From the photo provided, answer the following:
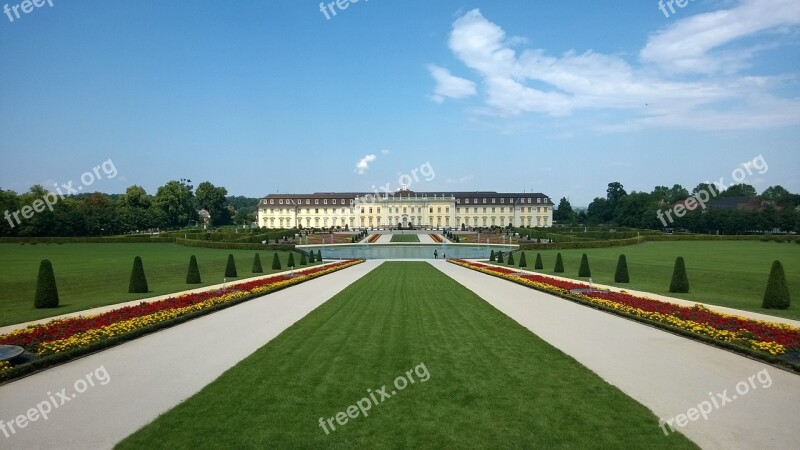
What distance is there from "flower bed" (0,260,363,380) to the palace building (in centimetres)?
9097

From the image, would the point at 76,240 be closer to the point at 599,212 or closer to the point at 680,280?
the point at 680,280

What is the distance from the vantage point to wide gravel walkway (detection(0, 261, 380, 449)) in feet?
18.5

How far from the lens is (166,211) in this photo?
8112 centimetres

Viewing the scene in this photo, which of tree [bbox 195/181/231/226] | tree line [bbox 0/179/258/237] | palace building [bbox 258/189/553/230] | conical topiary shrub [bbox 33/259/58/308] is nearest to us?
conical topiary shrub [bbox 33/259/58/308]

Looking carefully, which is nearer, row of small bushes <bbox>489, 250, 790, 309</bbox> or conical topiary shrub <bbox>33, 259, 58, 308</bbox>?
row of small bushes <bbox>489, 250, 790, 309</bbox>

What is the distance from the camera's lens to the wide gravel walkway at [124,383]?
5625mm

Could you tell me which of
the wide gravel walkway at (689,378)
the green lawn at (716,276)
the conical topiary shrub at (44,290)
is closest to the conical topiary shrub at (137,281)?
the conical topiary shrub at (44,290)

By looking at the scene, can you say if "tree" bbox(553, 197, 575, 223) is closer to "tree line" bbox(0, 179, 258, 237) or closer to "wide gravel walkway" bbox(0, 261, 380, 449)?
"tree line" bbox(0, 179, 258, 237)

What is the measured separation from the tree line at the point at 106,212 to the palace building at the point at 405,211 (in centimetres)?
1203

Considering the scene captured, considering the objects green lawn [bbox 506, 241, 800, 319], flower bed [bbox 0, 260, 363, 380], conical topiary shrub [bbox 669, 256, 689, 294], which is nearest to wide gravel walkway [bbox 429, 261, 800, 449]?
green lawn [bbox 506, 241, 800, 319]

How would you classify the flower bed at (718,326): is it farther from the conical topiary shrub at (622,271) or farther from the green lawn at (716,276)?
the conical topiary shrub at (622,271)

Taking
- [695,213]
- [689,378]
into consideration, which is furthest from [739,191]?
[689,378]

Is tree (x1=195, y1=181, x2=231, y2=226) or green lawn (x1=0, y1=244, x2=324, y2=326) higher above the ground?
tree (x1=195, y1=181, x2=231, y2=226)

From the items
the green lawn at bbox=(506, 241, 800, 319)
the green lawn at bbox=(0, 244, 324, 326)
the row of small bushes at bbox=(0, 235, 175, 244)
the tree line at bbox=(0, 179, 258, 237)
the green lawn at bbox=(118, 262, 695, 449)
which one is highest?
the tree line at bbox=(0, 179, 258, 237)
